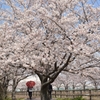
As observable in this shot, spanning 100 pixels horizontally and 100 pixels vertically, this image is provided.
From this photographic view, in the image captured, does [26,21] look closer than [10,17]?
Yes

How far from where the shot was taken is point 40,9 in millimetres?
10875

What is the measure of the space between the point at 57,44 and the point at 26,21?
1.95 meters

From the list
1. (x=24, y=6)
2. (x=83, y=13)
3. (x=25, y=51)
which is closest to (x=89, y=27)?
(x=83, y=13)

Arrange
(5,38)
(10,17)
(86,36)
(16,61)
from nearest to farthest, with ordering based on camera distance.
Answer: (86,36)
(16,61)
(5,38)
(10,17)

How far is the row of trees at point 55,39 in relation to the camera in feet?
33.6

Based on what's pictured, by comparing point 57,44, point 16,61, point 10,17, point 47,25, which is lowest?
point 16,61

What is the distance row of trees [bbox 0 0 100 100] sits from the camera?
10234 millimetres

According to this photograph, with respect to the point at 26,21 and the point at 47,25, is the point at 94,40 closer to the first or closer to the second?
the point at 47,25

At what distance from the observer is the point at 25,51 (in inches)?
443

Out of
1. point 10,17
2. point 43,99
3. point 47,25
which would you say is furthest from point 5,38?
point 43,99

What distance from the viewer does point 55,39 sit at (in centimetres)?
1142

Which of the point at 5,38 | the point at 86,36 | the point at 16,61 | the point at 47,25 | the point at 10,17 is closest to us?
the point at 86,36

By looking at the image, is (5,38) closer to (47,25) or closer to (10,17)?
(10,17)

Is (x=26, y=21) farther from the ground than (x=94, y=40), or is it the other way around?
(x=26, y=21)
